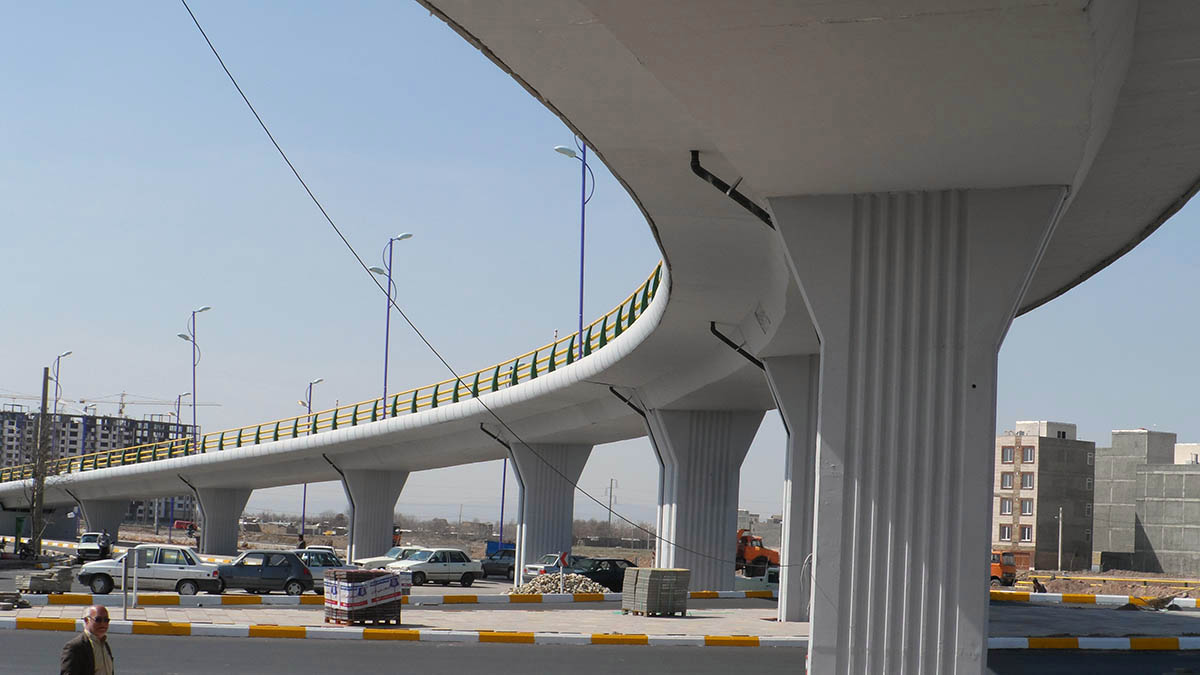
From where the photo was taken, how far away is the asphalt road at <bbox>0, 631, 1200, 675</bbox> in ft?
54.7

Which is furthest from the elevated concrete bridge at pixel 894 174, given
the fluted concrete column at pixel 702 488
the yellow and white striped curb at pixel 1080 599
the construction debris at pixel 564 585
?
the yellow and white striped curb at pixel 1080 599

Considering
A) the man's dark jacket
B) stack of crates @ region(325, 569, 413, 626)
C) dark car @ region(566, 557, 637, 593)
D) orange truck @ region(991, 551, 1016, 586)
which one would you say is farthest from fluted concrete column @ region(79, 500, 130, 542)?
the man's dark jacket

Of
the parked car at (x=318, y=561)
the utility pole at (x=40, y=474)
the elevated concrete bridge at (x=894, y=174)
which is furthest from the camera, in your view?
the utility pole at (x=40, y=474)

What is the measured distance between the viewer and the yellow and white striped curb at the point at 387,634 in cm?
2075

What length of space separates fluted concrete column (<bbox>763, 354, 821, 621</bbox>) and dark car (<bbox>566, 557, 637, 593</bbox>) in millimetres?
14415

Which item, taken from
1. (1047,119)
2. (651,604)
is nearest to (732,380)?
(651,604)

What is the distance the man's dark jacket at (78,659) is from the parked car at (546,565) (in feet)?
103

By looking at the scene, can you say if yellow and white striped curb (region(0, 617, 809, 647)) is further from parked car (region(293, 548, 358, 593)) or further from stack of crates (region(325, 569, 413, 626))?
parked car (region(293, 548, 358, 593))

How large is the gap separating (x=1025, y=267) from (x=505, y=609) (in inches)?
764

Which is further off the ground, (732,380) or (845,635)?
(732,380)

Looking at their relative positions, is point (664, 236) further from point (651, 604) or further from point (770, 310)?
point (651, 604)

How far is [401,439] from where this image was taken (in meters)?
50.4

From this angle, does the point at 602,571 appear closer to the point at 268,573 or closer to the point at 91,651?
the point at 268,573

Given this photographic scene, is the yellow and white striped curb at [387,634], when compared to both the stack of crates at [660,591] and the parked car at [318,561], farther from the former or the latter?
the parked car at [318,561]
